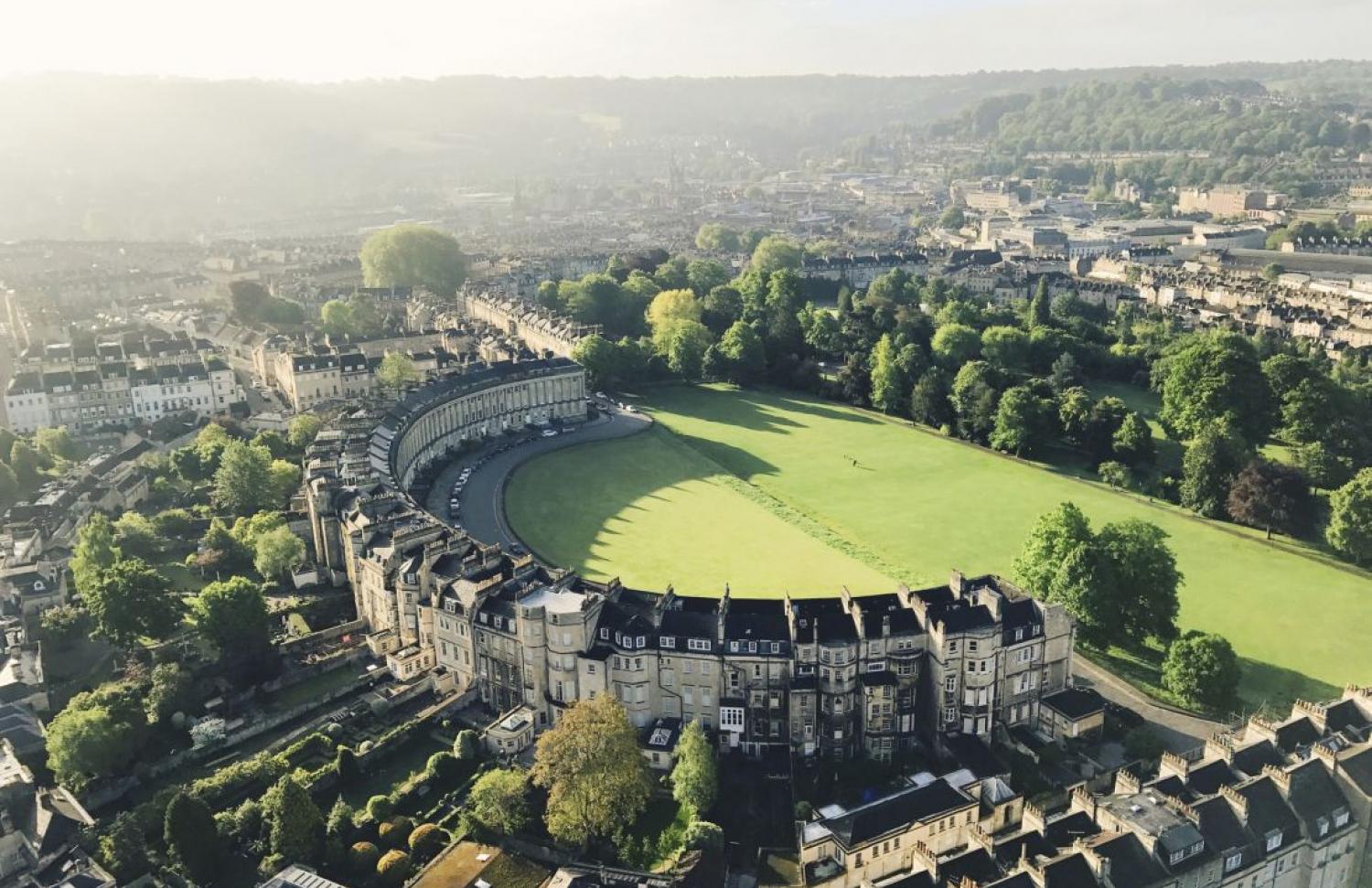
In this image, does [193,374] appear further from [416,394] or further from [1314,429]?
[1314,429]

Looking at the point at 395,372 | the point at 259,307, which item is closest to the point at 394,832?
the point at 395,372

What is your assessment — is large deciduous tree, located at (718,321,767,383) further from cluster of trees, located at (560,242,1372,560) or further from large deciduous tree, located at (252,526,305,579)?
large deciduous tree, located at (252,526,305,579)

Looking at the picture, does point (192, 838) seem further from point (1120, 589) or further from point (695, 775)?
point (1120, 589)

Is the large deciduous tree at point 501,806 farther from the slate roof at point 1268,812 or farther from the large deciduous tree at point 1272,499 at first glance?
the large deciduous tree at point 1272,499

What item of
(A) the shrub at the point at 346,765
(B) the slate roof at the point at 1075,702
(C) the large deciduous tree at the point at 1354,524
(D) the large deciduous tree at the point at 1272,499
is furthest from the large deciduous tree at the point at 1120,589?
(A) the shrub at the point at 346,765

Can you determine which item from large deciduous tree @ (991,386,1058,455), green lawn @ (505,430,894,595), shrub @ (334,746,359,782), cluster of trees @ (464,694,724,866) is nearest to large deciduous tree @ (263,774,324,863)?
shrub @ (334,746,359,782)

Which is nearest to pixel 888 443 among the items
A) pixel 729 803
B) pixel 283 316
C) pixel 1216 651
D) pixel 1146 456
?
pixel 1146 456
